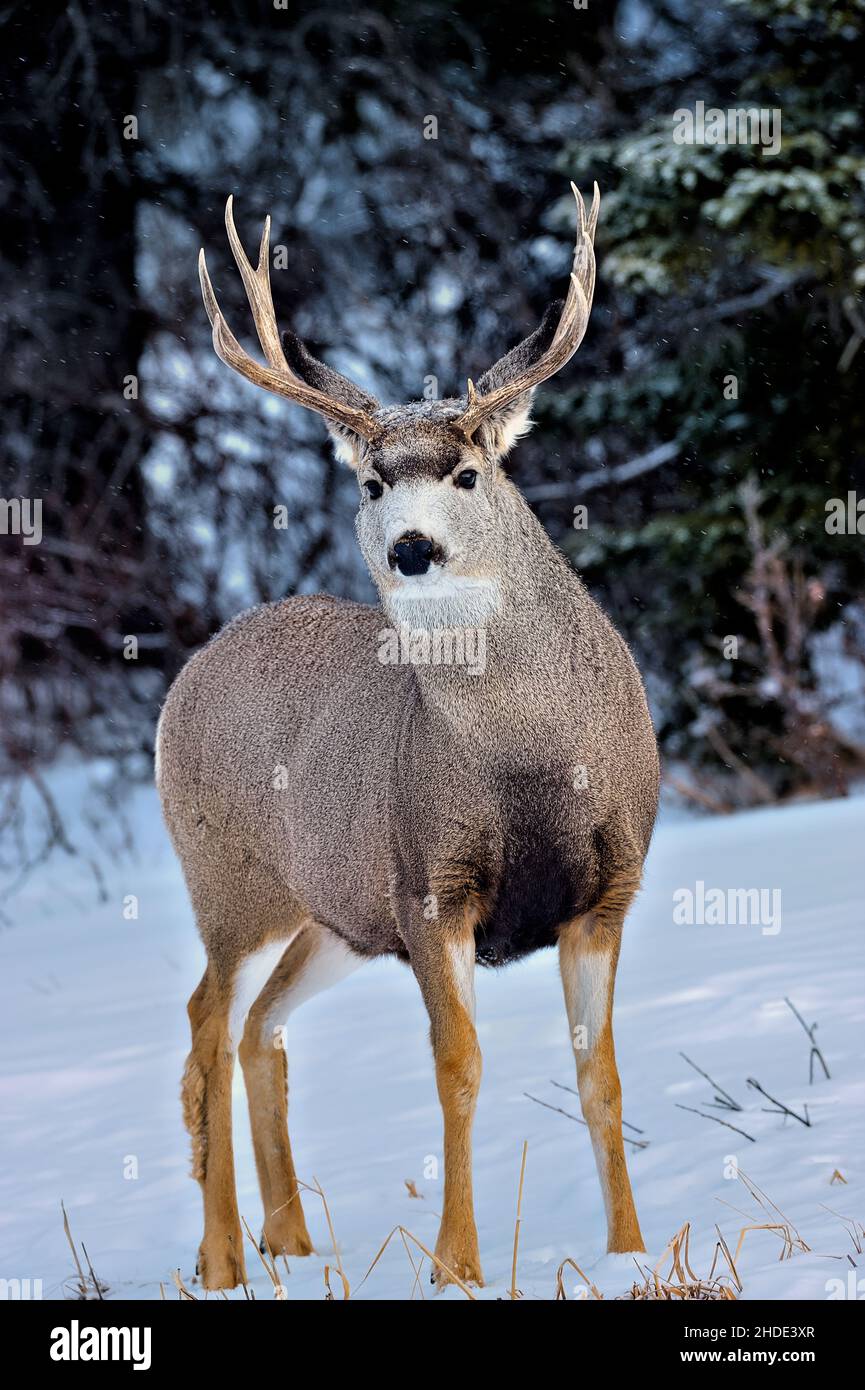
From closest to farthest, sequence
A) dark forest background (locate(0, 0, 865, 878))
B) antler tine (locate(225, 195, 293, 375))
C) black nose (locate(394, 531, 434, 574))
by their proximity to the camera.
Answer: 1. black nose (locate(394, 531, 434, 574))
2. antler tine (locate(225, 195, 293, 375))
3. dark forest background (locate(0, 0, 865, 878))

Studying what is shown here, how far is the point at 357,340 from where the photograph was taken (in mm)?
13125

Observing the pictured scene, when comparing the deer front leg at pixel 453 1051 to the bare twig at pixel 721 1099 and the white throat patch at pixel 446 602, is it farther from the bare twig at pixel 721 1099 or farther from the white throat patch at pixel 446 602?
the bare twig at pixel 721 1099

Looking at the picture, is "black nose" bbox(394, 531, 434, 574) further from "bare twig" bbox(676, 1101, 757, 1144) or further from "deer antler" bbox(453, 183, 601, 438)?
"bare twig" bbox(676, 1101, 757, 1144)

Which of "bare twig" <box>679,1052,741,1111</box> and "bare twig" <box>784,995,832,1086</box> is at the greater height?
"bare twig" <box>784,995,832,1086</box>

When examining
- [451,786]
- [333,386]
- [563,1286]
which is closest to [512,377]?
[333,386]

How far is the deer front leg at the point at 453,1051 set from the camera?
4.03 meters

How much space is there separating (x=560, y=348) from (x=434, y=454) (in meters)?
0.48

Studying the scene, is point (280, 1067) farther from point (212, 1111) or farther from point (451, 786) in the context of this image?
point (451, 786)

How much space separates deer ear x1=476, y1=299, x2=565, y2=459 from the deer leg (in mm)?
1813

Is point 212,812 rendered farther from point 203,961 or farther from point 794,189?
point 794,189

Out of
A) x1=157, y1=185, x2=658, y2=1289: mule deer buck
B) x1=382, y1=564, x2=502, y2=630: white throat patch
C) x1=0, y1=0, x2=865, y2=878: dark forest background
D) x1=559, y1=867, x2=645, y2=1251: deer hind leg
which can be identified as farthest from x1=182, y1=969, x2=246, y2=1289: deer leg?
x1=0, y1=0, x2=865, y2=878: dark forest background

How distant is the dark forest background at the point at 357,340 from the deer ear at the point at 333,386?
606 cm

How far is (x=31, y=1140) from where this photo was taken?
6.12 meters

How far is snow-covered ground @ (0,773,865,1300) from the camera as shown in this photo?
4320 mm
